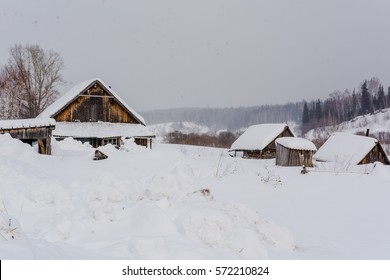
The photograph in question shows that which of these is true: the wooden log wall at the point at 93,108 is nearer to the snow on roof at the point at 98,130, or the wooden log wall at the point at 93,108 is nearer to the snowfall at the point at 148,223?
the snow on roof at the point at 98,130

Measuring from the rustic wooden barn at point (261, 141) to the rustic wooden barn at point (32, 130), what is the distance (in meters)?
27.4

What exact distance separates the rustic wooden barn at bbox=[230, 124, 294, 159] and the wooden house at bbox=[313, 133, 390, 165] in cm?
528

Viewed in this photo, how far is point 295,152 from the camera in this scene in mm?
30062

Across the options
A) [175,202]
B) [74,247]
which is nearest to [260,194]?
[175,202]

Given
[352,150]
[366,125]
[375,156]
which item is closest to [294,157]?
[352,150]

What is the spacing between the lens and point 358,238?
7664 mm

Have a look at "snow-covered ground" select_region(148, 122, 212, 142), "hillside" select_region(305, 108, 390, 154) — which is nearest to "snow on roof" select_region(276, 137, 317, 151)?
"snow-covered ground" select_region(148, 122, 212, 142)

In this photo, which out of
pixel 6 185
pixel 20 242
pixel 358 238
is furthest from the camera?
pixel 358 238

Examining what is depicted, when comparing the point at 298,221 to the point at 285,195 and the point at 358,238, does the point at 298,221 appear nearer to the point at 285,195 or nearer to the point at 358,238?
the point at 358,238

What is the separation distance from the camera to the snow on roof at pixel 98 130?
26.6 m

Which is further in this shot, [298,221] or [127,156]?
[127,156]

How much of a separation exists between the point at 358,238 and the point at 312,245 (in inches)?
74.5

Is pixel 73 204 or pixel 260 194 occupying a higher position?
pixel 73 204

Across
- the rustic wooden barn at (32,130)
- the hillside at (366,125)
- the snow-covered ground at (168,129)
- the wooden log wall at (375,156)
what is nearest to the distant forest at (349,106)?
the hillside at (366,125)
